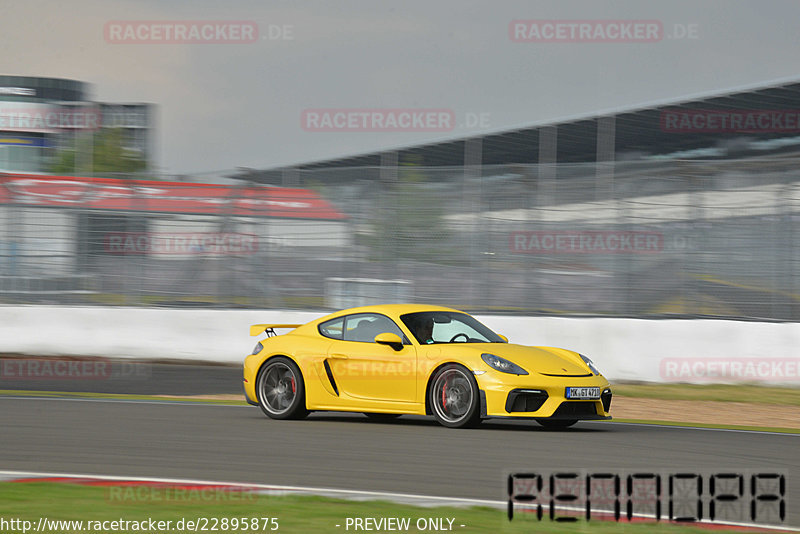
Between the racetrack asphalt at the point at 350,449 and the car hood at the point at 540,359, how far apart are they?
21.7 inches

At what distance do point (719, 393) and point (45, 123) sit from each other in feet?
240

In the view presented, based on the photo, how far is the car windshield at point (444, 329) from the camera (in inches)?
402

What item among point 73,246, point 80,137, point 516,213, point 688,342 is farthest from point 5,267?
point 80,137

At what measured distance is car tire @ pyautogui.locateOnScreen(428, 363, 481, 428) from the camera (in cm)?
951

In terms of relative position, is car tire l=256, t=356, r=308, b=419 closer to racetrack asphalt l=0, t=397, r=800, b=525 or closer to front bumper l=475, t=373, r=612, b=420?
racetrack asphalt l=0, t=397, r=800, b=525

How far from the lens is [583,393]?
9586 millimetres

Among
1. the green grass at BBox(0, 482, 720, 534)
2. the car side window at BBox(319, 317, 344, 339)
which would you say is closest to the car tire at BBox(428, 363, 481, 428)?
the car side window at BBox(319, 317, 344, 339)

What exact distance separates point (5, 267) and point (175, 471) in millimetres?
11973

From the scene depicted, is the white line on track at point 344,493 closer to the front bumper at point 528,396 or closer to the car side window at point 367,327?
the front bumper at point 528,396

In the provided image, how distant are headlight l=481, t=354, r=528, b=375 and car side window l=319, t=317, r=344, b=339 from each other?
1.58 meters

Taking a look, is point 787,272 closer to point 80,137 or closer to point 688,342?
point 688,342

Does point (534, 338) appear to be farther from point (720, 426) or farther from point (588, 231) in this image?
point (720, 426)

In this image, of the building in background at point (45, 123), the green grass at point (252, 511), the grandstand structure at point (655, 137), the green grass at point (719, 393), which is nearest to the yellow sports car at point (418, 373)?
the green grass at point (719, 393)

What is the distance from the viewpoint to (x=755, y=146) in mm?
31281
